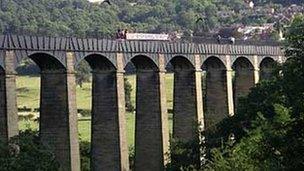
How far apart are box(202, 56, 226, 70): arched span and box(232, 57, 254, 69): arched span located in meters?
5.62

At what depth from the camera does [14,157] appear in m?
42.6

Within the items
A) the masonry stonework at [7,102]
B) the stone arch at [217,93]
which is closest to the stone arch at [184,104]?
the stone arch at [217,93]

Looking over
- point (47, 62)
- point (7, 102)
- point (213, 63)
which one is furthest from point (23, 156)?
point (213, 63)

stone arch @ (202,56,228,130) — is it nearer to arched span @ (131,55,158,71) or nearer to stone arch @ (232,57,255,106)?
stone arch @ (232,57,255,106)

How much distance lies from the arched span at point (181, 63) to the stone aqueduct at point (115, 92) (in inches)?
3.7

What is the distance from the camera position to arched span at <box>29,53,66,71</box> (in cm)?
5542

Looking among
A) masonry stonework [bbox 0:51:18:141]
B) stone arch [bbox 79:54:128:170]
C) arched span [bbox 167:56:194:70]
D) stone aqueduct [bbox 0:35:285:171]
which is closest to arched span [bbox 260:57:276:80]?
stone aqueduct [bbox 0:35:285:171]

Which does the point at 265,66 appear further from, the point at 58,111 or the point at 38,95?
the point at 38,95

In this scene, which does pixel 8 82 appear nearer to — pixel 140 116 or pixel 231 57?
pixel 140 116

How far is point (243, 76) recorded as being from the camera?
8612 centimetres

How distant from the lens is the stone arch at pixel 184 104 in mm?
71812

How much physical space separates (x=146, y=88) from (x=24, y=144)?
77.7 feet

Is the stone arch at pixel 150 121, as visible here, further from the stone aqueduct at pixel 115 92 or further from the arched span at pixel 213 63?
the arched span at pixel 213 63

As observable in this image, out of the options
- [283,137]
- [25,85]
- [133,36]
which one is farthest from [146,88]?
[25,85]
